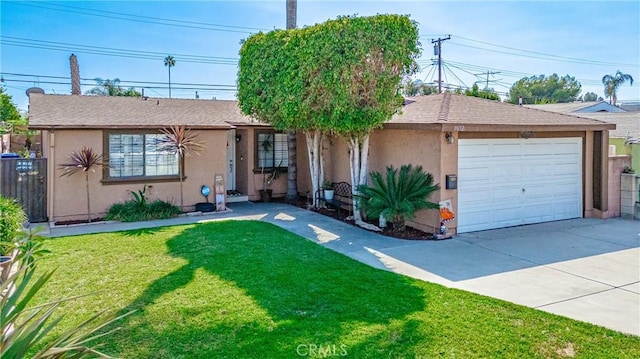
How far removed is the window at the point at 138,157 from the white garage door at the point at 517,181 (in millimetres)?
8196

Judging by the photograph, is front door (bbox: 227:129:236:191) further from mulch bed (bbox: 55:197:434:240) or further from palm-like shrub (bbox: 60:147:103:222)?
palm-like shrub (bbox: 60:147:103:222)

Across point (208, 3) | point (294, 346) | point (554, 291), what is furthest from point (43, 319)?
point (208, 3)

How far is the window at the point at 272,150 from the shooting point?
16.1m

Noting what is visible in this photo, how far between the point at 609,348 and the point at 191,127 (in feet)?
37.0

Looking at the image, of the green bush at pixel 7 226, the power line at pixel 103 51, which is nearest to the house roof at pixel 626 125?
the green bush at pixel 7 226

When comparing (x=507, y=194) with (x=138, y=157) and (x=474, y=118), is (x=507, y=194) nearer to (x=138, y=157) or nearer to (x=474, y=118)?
(x=474, y=118)

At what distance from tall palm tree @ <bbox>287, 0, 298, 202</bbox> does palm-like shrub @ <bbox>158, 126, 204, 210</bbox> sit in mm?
3134

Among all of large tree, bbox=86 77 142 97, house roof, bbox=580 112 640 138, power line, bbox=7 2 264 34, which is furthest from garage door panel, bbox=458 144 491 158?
large tree, bbox=86 77 142 97

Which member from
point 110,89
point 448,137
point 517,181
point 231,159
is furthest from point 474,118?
point 110,89

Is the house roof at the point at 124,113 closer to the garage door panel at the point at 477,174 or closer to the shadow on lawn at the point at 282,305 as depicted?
the shadow on lawn at the point at 282,305

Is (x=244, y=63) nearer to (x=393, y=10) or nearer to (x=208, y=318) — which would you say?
(x=393, y=10)

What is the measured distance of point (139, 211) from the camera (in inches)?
493

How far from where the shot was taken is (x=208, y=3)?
56.3 feet

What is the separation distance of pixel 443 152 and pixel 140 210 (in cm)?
813
